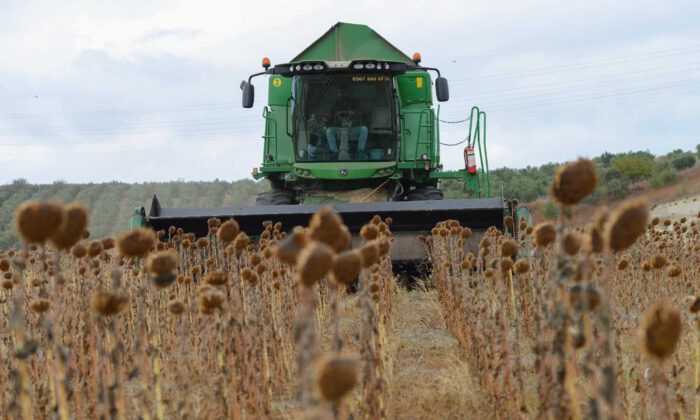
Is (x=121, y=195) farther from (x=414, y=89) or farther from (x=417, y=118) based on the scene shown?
(x=417, y=118)

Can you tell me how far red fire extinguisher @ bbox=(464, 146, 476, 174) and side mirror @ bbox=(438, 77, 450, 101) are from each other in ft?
3.33

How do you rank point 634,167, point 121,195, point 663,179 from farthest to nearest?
point 121,195 → point 634,167 → point 663,179

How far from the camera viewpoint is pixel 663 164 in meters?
47.0

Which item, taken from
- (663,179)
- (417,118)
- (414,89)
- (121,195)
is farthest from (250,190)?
(417,118)

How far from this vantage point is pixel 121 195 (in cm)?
4738

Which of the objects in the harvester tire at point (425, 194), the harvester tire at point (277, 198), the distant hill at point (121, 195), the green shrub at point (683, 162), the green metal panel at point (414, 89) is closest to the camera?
the harvester tire at point (425, 194)

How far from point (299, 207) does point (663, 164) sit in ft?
135

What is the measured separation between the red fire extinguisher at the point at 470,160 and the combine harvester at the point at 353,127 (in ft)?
0.05

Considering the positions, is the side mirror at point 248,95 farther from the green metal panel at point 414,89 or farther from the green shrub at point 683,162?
the green shrub at point 683,162

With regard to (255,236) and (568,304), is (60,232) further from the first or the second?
(255,236)

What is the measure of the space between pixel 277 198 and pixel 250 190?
36489 mm

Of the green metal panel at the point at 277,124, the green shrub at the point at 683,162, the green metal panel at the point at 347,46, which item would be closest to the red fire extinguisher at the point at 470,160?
the green metal panel at the point at 347,46

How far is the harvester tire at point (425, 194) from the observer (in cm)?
1218

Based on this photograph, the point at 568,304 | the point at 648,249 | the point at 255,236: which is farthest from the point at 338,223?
the point at 255,236
